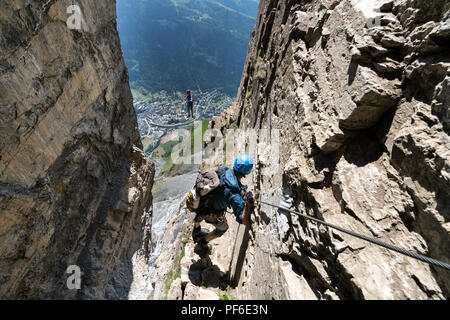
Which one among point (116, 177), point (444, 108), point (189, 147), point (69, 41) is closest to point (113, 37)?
point (69, 41)

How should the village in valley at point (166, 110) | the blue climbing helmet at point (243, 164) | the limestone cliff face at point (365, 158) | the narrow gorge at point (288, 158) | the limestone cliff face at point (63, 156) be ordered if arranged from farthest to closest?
the village in valley at point (166, 110)
the blue climbing helmet at point (243, 164)
the limestone cliff face at point (63, 156)
the narrow gorge at point (288, 158)
the limestone cliff face at point (365, 158)

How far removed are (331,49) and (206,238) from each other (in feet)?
18.6

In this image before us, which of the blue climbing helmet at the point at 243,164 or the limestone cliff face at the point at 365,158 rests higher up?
the blue climbing helmet at the point at 243,164

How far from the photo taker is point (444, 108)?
82.1 inches

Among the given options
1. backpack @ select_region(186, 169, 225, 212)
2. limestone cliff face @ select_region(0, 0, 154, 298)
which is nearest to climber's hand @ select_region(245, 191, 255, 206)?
backpack @ select_region(186, 169, 225, 212)

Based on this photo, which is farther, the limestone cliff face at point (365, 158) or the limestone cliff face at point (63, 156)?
the limestone cliff face at point (63, 156)

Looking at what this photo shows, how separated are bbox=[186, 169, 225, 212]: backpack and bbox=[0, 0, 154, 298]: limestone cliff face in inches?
152

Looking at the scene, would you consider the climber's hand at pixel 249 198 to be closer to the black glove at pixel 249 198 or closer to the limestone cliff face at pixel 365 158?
the black glove at pixel 249 198

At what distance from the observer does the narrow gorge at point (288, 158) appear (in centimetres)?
230

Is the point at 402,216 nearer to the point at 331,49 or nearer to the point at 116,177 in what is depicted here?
the point at 331,49

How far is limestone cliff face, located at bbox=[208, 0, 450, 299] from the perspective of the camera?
2.15 meters

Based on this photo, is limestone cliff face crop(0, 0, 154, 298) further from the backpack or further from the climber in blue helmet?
the climber in blue helmet

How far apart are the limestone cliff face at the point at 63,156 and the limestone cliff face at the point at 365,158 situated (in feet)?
18.4

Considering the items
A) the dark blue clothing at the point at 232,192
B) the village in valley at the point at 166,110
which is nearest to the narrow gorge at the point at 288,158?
the dark blue clothing at the point at 232,192
